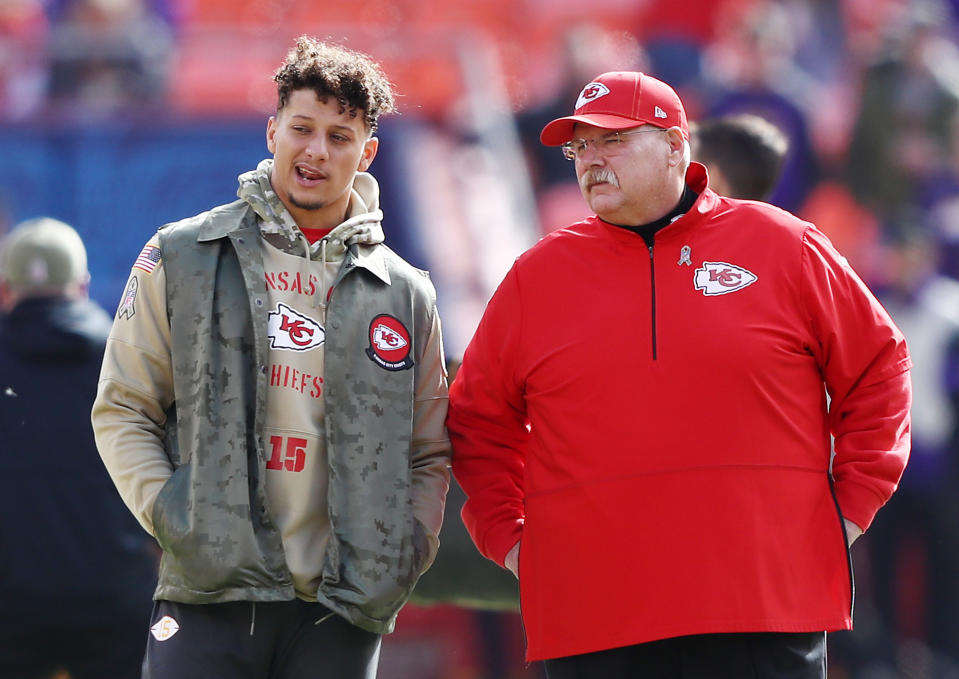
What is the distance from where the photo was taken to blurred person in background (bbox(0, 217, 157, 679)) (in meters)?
3.98

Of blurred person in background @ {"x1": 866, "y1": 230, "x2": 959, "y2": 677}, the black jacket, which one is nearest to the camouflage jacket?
the black jacket

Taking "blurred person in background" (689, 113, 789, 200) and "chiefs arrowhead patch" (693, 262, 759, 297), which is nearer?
"chiefs arrowhead patch" (693, 262, 759, 297)

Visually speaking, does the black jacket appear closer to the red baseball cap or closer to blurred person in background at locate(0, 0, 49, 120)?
the red baseball cap

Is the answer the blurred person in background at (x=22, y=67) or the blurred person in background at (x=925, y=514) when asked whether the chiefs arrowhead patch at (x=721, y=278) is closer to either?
the blurred person in background at (x=925, y=514)

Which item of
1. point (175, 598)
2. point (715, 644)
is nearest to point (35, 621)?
point (175, 598)

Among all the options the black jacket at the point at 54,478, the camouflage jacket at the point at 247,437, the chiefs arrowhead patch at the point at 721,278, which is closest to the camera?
the camouflage jacket at the point at 247,437

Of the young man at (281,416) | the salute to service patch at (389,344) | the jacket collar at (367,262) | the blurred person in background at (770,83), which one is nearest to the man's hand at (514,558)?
the young man at (281,416)

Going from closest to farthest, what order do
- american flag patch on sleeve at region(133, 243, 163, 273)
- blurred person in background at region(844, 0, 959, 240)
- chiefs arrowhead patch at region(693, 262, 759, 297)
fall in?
american flag patch on sleeve at region(133, 243, 163, 273) < chiefs arrowhead patch at region(693, 262, 759, 297) < blurred person in background at region(844, 0, 959, 240)

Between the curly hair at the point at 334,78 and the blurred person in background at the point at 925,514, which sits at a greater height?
the curly hair at the point at 334,78

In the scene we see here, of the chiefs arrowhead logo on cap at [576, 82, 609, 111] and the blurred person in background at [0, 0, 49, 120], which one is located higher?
the blurred person in background at [0, 0, 49, 120]

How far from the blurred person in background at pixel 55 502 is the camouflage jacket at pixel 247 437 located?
57.2 inches

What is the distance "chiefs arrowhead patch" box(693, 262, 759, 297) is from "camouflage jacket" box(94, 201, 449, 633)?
0.64 meters

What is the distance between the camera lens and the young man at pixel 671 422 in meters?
2.62

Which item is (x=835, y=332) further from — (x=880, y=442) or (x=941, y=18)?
(x=941, y=18)
